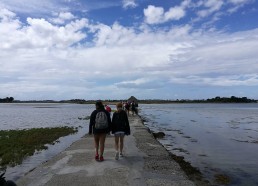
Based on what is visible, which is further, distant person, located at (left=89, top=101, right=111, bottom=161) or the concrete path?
distant person, located at (left=89, top=101, right=111, bottom=161)

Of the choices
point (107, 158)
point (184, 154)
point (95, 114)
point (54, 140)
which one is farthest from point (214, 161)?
point (54, 140)

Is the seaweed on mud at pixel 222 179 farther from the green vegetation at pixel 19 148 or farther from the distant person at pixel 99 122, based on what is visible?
the green vegetation at pixel 19 148

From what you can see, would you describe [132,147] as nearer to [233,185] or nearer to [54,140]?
[233,185]

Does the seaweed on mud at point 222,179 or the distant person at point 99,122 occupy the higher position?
the distant person at point 99,122

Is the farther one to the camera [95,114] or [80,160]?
[80,160]

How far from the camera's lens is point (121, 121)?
1291cm

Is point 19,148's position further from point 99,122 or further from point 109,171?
point 109,171


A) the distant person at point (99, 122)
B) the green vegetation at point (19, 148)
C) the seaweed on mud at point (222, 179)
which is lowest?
the seaweed on mud at point (222, 179)

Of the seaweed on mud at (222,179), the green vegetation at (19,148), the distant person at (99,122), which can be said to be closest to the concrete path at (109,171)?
the distant person at (99,122)

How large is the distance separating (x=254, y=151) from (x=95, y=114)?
12.8 metres

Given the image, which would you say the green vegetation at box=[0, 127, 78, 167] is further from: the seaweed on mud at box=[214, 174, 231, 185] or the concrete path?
the seaweed on mud at box=[214, 174, 231, 185]

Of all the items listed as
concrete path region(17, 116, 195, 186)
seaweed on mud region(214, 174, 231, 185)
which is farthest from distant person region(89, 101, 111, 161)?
seaweed on mud region(214, 174, 231, 185)

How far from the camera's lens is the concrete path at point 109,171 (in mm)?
10008

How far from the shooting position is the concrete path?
10008 mm
